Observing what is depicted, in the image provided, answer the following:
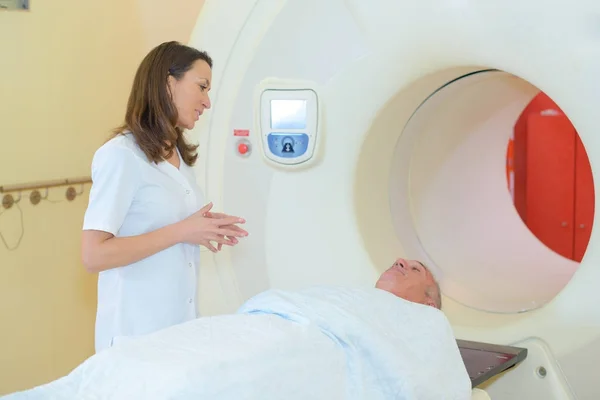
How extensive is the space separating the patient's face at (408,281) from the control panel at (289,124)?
330 millimetres

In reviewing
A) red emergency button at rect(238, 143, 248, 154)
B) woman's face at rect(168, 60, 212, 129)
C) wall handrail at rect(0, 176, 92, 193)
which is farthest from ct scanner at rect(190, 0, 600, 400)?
wall handrail at rect(0, 176, 92, 193)

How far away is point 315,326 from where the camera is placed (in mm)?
1461

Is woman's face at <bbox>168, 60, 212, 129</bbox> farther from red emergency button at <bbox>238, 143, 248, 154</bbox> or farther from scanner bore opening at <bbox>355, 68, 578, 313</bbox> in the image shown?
scanner bore opening at <bbox>355, 68, 578, 313</bbox>

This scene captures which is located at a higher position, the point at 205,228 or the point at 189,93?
the point at 189,93

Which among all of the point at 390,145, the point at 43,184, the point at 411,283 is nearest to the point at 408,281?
the point at 411,283

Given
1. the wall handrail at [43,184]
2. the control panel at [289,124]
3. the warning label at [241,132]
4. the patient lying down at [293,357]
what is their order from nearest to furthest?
the patient lying down at [293,357], the control panel at [289,124], the warning label at [241,132], the wall handrail at [43,184]

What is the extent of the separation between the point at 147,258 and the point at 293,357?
47 cm

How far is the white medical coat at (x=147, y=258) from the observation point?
5.34ft

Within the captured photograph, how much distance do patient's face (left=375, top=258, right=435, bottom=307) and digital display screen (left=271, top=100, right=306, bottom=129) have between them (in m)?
0.39

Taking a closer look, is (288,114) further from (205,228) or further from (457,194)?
(457,194)

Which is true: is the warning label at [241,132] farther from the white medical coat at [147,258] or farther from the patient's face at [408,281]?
the patient's face at [408,281]

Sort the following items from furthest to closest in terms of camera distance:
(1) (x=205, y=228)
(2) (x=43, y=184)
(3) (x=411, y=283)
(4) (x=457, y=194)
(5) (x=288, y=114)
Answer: (2) (x=43, y=184) → (4) (x=457, y=194) → (5) (x=288, y=114) → (3) (x=411, y=283) → (1) (x=205, y=228)

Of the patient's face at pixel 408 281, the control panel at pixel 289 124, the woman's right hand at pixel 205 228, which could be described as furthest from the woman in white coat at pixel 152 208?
the patient's face at pixel 408 281

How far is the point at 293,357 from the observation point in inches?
54.4
